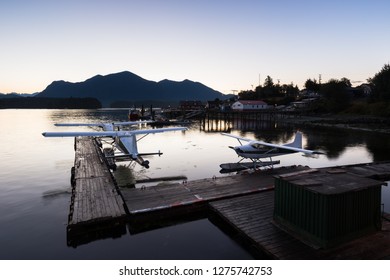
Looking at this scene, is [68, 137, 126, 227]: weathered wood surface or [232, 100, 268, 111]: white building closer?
[68, 137, 126, 227]: weathered wood surface

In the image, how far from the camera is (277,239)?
956 cm

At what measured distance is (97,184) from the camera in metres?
15.7

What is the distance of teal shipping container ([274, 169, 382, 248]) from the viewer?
8.56 m

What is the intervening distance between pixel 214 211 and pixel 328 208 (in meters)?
5.91

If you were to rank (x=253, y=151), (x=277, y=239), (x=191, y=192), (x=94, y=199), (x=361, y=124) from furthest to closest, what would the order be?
(x=361, y=124) < (x=253, y=151) < (x=191, y=192) < (x=94, y=199) < (x=277, y=239)

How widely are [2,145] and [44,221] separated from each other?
33338mm

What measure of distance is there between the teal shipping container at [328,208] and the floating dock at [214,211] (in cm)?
23

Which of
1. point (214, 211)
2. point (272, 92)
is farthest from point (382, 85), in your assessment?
point (214, 211)

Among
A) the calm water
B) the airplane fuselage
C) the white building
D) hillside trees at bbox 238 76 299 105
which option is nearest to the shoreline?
the calm water

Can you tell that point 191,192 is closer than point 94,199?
No

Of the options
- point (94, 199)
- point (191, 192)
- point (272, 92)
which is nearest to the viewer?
point (94, 199)

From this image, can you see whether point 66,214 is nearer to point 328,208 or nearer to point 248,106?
point 328,208

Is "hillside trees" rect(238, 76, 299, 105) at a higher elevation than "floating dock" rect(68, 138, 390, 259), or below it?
higher

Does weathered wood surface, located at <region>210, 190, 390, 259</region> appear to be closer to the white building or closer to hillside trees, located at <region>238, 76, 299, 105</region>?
the white building
